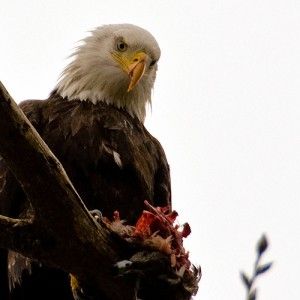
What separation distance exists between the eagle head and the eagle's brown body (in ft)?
1.53

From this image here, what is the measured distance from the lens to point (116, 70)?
5480mm

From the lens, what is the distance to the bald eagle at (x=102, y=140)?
419 cm

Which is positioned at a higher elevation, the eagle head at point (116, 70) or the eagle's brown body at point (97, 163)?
the eagle head at point (116, 70)

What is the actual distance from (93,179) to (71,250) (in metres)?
1.52

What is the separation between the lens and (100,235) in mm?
2914

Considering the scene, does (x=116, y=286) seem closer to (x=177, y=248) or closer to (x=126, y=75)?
(x=177, y=248)

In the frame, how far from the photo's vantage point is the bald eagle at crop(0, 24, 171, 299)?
165 inches

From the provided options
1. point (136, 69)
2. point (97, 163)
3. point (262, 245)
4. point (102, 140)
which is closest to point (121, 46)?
point (136, 69)

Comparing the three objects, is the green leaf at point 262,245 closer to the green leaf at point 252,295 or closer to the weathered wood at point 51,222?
the green leaf at point 252,295

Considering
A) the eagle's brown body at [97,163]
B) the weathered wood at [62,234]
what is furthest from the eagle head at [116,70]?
the weathered wood at [62,234]

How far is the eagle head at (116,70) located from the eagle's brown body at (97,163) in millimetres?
467

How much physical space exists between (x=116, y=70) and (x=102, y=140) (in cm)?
116

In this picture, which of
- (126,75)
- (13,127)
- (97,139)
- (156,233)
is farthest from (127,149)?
(13,127)

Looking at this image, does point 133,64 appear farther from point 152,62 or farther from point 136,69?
point 152,62
